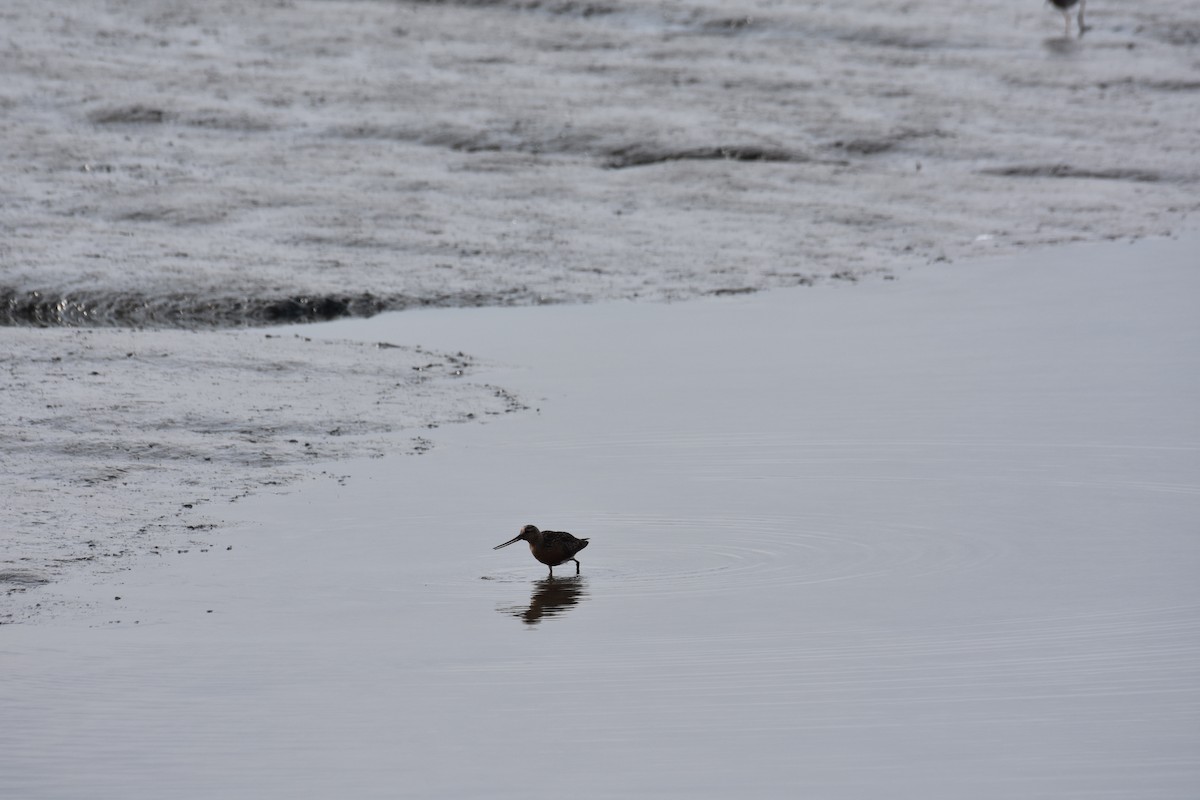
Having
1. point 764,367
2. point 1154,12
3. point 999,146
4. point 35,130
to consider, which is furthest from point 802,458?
point 1154,12

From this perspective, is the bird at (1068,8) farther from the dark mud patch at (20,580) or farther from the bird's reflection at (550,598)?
the dark mud patch at (20,580)

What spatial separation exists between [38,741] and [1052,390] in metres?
5.18

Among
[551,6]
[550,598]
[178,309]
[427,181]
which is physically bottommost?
[550,598]

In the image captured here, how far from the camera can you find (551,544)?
606cm

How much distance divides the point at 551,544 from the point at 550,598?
19cm

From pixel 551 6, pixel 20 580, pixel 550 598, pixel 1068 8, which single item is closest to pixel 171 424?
pixel 20 580

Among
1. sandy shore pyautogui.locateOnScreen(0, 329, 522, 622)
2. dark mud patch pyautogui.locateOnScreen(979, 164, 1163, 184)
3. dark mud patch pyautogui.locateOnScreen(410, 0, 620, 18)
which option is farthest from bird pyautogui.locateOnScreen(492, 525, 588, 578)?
dark mud patch pyautogui.locateOnScreen(410, 0, 620, 18)

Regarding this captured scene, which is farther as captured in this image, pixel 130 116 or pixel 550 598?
pixel 130 116

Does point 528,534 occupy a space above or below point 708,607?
above

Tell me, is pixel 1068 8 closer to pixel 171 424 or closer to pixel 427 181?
pixel 427 181

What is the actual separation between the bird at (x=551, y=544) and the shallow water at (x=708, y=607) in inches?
3.9

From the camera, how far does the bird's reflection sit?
5.86m

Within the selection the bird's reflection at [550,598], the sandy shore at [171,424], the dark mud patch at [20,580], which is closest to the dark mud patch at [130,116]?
the sandy shore at [171,424]

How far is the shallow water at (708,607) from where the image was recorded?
15.1 ft
